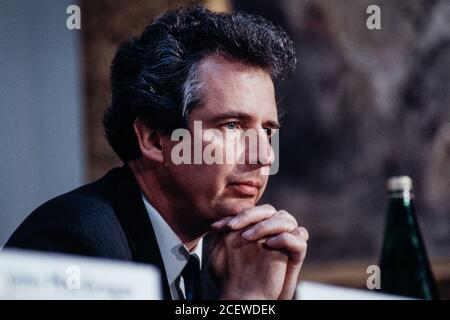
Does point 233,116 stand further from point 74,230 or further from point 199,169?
point 74,230

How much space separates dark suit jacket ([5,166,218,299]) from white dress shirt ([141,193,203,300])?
0.09 feet

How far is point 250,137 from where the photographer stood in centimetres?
101

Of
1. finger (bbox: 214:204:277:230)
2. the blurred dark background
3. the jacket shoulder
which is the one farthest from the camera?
the blurred dark background

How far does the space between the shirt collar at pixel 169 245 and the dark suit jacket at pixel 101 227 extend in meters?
0.03

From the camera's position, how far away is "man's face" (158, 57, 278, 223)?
999mm

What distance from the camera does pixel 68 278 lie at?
90 centimetres

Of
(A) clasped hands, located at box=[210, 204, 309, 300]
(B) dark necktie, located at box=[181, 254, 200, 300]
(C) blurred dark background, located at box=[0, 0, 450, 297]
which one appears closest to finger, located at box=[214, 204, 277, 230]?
(A) clasped hands, located at box=[210, 204, 309, 300]

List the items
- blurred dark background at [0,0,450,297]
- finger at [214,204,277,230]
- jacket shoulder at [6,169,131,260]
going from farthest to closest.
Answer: blurred dark background at [0,0,450,297]
finger at [214,204,277,230]
jacket shoulder at [6,169,131,260]

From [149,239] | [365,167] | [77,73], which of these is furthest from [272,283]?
[365,167]

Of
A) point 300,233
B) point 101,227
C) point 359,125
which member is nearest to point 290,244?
point 300,233

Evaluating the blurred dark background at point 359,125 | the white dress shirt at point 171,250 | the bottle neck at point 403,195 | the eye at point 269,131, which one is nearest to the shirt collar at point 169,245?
the white dress shirt at point 171,250

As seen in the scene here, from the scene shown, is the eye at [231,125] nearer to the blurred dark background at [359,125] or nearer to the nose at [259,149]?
the nose at [259,149]

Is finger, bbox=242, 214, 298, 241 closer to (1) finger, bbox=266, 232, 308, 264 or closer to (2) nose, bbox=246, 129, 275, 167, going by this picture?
(1) finger, bbox=266, 232, 308, 264

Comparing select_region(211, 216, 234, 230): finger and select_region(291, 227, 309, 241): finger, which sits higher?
select_region(211, 216, 234, 230): finger
